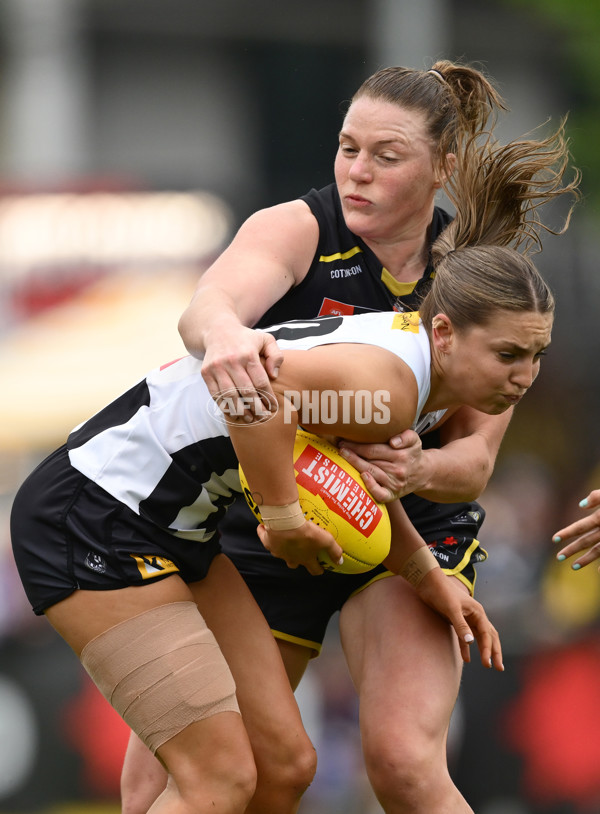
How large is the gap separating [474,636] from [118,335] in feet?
24.1

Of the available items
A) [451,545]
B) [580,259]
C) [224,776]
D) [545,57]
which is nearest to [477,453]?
[451,545]

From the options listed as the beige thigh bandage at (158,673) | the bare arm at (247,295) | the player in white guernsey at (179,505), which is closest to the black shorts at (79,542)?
the player in white guernsey at (179,505)

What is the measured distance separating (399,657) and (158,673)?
101 cm

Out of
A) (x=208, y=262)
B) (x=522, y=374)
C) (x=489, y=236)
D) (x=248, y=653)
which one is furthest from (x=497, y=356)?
(x=208, y=262)

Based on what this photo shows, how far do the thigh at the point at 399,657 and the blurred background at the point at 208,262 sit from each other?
2.17 metres

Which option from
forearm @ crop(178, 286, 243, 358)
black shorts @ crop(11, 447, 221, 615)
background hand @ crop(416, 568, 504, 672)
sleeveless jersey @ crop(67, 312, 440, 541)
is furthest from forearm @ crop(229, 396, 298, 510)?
background hand @ crop(416, 568, 504, 672)

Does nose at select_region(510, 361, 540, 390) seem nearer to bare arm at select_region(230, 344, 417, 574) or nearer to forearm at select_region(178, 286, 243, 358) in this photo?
bare arm at select_region(230, 344, 417, 574)

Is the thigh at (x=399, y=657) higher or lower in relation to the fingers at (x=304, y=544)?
lower

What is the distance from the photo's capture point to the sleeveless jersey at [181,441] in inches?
150

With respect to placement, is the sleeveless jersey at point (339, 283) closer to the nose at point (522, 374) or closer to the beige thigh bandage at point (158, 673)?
the nose at point (522, 374)

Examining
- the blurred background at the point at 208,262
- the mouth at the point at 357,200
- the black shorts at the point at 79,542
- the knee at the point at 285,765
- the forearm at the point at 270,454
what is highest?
the mouth at the point at 357,200

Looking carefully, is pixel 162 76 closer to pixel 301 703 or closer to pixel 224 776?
pixel 301 703

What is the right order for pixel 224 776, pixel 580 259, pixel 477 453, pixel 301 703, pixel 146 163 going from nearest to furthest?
pixel 224 776 → pixel 477 453 → pixel 301 703 → pixel 580 259 → pixel 146 163

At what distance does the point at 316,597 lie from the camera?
475cm
